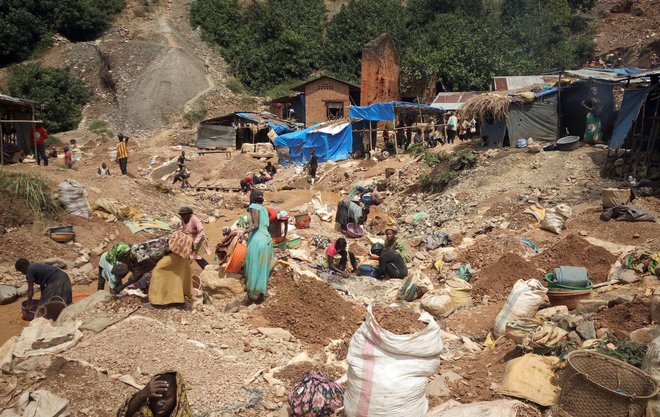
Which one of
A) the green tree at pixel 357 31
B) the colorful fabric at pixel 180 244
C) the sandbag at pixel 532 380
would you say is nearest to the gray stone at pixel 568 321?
the sandbag at pixel 532 380

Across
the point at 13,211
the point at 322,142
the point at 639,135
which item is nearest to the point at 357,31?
the point at 322,142

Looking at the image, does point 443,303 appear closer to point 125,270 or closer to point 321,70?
point 125,270

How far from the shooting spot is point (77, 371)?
14.1ft

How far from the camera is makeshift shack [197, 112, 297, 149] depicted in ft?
76.9

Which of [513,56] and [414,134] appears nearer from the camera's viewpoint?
[414,134]

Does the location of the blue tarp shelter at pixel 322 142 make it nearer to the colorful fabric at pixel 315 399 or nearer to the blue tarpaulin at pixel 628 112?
the blue tarpaulin at pixel 628 112

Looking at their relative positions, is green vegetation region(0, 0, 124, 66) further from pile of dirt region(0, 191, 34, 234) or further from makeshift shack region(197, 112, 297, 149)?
pile of dirt region(0, 191, 34, 234)

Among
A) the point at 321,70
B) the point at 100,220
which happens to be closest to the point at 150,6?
the point at 321,70

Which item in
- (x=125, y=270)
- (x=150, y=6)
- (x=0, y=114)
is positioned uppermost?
(x=150, y=6)

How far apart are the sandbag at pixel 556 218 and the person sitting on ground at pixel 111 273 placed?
23.0 ft

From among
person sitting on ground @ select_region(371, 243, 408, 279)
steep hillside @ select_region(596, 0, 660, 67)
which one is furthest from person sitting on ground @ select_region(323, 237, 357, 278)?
steep hillside @ select_region(596, 0, 660, 67)

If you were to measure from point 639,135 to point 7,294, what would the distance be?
12353 mm

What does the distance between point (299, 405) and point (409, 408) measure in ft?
2.77

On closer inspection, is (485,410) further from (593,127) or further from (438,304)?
(593,127)
